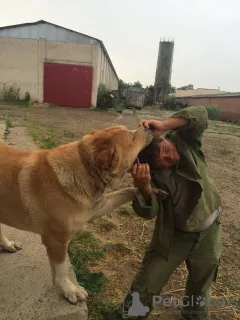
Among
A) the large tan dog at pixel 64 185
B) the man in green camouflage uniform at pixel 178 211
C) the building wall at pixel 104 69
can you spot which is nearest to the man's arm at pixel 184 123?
the man in green camouflage uniform at pixel 178 211

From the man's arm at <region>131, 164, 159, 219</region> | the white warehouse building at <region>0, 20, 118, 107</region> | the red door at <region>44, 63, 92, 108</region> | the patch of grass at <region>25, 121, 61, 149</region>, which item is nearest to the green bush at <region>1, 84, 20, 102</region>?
the white warehouse building at <region>0, 20, 118, 107</region>

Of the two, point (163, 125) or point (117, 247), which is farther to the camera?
point (117, 247)

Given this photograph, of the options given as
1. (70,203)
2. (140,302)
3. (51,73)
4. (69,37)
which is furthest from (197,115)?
(69,37)

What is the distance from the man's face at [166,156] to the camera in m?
2.56

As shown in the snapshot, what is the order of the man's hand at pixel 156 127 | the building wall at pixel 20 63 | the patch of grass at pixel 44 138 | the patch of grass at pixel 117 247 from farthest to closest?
the building wall at pixel 20 63, the patch of grass at pixel 44 138, the patch of grass at pixel 117 247, the man's hand at pixel 156 127

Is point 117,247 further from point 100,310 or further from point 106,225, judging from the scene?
point 100,310

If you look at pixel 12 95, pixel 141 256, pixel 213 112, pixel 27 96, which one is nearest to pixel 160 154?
pixel 141 256

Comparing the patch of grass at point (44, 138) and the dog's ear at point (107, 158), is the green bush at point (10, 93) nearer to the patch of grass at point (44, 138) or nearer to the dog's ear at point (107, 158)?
the patch of grass at point (44, 138)

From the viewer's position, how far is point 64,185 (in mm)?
2482

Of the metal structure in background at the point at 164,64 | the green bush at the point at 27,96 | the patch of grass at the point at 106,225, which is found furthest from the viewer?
the metal structure in background at the point at 164,64

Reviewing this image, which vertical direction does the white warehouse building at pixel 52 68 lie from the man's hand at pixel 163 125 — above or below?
above

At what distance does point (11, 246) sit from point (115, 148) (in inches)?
60.0

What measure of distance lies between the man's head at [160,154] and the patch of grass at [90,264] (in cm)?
132

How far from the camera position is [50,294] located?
2625mm
